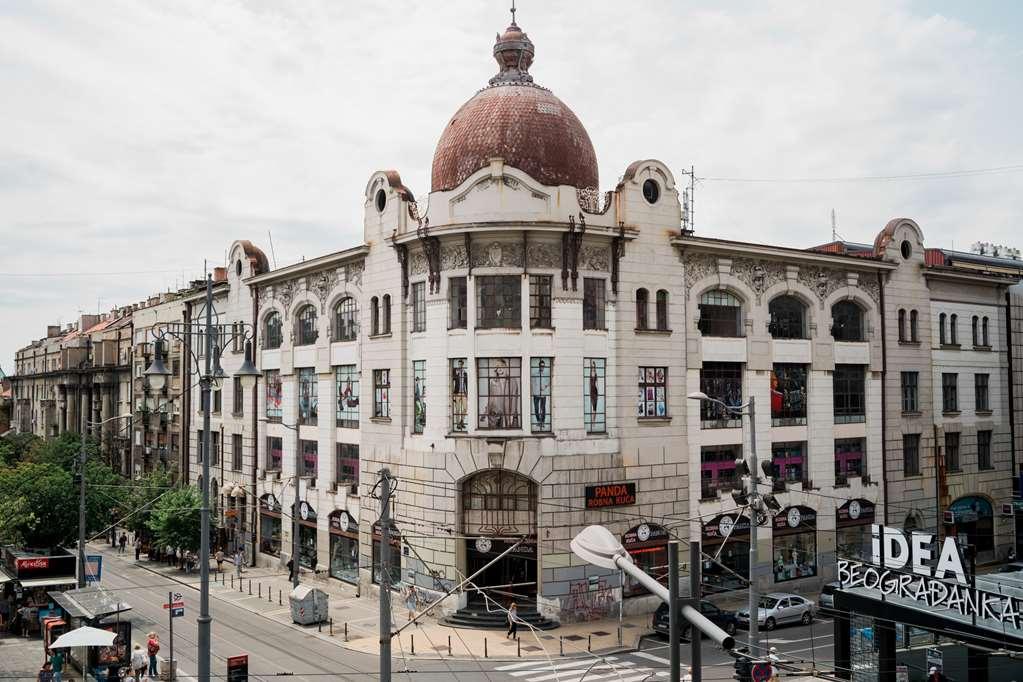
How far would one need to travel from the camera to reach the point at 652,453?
40.7 metres

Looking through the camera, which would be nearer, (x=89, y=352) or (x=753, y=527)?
(x=753, y=527)

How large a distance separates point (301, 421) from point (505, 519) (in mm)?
18005

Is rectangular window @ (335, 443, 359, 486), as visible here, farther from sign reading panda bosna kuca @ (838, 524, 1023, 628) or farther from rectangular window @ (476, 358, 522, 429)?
sign reading panda bosna kuca @ (838, 524, 1023, 628)

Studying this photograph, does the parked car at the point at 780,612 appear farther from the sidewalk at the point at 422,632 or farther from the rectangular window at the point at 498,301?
the rectangular window at the point at 498,301

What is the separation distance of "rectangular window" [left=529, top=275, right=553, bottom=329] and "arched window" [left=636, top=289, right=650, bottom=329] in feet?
16.4

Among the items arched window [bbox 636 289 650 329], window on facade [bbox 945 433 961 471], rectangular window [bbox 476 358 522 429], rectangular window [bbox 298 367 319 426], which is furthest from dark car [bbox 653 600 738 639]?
window on facade [bbox 945 433 961 471]

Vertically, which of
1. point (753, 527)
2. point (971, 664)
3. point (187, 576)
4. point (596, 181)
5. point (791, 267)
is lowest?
point (187, 576)

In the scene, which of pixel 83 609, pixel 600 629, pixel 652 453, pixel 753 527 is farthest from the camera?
pixel 652 453

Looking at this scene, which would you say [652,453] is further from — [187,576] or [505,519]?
[187,576]

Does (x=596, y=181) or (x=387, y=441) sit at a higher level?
(x=596, y=181)

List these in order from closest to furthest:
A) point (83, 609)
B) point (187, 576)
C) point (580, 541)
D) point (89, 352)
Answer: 1. point (580, 541)
2. point (83, 609)
3. point (187, 576)
4. point (89, 352)

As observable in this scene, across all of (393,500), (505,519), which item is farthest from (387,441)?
(505,519)

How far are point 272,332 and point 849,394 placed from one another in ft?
112

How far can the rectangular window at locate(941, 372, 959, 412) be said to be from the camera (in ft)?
173
